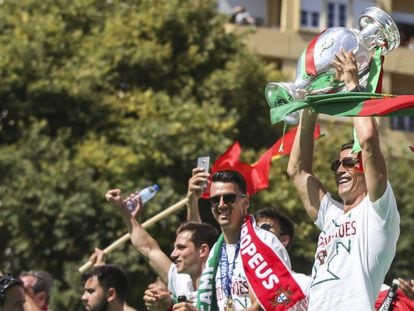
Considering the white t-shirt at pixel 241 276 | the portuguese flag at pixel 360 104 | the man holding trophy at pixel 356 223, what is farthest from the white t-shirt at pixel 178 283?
the portuguese flag at pixel 360 104

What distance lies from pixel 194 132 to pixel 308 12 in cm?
1282

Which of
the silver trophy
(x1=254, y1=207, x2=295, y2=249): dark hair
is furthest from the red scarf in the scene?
(x1=254, y1=207, x2=295, y2=249): dark hair

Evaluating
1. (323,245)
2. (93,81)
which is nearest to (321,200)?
(323,245)

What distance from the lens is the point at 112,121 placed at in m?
19.3

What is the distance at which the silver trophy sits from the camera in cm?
731

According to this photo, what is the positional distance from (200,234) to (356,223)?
2321mm

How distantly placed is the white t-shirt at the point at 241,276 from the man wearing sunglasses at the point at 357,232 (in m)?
0.80

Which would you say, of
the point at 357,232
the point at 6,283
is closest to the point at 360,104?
the point at 357,232

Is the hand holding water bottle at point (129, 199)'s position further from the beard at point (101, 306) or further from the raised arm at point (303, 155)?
the raised arm at point (303, 155)

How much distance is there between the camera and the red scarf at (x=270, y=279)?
785 cm

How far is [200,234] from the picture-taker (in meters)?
9.14

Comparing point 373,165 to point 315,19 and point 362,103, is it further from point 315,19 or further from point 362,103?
point 315,19

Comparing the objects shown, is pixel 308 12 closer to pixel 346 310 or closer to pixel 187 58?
pixel 187 58

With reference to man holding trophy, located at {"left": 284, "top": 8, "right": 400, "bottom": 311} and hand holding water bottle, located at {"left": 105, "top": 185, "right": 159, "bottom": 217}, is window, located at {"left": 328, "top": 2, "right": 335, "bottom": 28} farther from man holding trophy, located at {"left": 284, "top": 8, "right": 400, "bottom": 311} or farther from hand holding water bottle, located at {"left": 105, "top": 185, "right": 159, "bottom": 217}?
man holding trophy, located at {"left": 284, "top": 8, "right": 400, "bottom": 311}
